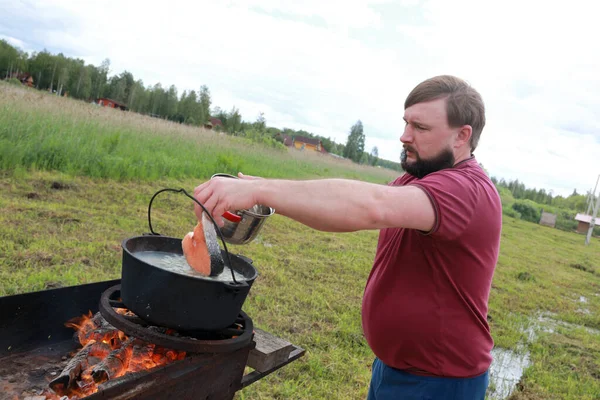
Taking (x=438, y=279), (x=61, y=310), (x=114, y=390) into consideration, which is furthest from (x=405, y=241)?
(x=61, y=310)

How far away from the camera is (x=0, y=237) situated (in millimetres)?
4926

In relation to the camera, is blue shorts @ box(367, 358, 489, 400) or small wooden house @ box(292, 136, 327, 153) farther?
small wooden house @ box(292, 136, 327, 153)

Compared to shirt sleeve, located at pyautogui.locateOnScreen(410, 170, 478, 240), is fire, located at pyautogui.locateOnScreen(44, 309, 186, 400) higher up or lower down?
lower down

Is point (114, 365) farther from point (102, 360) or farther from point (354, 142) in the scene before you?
point (354, 142)

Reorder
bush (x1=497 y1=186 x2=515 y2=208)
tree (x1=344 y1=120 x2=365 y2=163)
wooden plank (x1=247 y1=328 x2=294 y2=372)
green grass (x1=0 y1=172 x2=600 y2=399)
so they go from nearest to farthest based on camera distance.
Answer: wooden plank (x1=247 y1=328 x2=294 y2=372) → green grass (x1=0 y1=172 x2=600 y2=399) → bush (x1=497 y1=186 x2=515 y2=208) → tree (x1=344 y1=120 x2=365 y2=163)

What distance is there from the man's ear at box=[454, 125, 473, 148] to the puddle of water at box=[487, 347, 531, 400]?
10.8 feet

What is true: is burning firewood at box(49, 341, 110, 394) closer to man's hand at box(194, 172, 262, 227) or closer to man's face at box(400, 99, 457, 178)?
man's hand at box(194, 172, 262, 227)

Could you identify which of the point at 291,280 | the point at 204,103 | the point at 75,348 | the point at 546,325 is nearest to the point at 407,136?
the point at 75,348

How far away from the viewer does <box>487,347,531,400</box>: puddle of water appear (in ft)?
14.5

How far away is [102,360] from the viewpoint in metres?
2.00

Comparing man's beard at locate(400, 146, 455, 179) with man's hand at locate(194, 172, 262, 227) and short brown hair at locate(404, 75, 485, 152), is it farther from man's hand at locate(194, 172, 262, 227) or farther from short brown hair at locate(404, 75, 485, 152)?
man's hand at locate(194, 172, 262, 227)

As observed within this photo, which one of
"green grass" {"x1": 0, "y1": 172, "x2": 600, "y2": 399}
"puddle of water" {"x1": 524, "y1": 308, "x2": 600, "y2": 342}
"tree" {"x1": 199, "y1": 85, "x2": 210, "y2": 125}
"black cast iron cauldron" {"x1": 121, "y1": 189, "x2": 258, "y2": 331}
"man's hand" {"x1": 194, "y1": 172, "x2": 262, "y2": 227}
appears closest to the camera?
"man's hand" {"x1": 194, "y1": 172, "x2": 262, "y2": 227}

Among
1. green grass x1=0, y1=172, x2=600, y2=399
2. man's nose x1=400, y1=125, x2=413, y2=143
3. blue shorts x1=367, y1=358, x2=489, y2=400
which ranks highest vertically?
man's nose x1=400, y1=125, x2=413, y2=143

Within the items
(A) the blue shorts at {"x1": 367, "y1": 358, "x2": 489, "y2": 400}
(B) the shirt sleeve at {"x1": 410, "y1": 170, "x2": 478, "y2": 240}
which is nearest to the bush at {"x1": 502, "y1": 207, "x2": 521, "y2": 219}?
(A) the blue shorts at {"x1": 367, "y1": 358, "x2": 489, "y2": 400}
